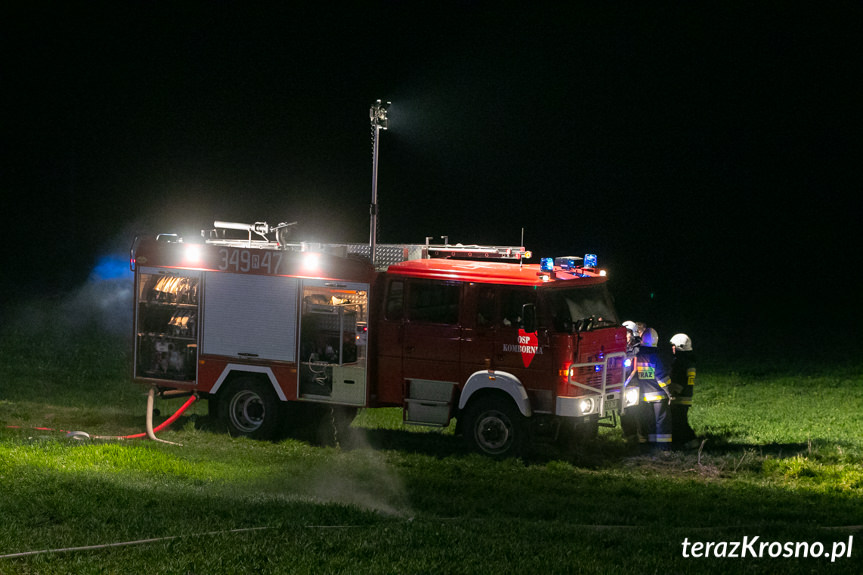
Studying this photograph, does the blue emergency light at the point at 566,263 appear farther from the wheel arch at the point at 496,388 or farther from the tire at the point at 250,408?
the tire at the point at 250,408

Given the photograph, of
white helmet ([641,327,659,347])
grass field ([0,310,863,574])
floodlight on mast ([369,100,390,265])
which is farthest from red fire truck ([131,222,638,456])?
white helmet ([641,327,659,347])

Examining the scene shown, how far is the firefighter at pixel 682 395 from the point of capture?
14.2m

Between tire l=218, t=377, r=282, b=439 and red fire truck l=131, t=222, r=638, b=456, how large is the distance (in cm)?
2

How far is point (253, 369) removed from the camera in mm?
14477

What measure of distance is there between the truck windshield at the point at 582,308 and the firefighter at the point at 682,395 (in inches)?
47.8

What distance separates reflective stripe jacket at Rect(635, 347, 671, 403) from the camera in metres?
13.9

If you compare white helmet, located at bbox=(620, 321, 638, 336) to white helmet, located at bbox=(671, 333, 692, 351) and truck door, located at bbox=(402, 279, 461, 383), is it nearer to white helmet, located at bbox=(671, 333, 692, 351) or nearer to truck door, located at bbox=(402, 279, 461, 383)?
white helmet, located at bbox=(671, 333, 692, 351)

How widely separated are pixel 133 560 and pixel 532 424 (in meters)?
5.93

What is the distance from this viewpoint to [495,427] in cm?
1314

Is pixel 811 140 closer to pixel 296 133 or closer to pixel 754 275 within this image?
pixel 754 275

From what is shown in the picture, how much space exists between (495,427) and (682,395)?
2805 millimetres

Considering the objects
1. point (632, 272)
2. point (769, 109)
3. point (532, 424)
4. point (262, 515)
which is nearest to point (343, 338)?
point (532, 424)

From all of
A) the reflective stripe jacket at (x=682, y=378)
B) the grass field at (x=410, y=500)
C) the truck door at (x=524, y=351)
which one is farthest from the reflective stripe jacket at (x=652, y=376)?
the truck door at (x=524, y=351)

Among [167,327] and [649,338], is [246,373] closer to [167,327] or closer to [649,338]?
[167,327]
